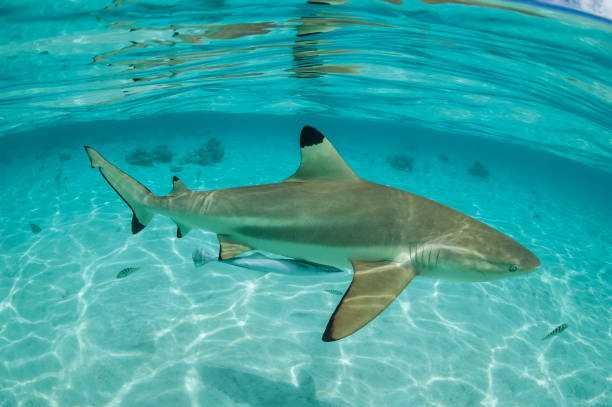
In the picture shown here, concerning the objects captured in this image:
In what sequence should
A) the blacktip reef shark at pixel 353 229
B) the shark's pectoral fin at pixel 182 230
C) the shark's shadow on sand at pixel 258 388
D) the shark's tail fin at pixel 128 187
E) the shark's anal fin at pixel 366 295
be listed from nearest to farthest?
1. the shark's anal fin at pixel 366 295
2. the blacktip reef shark at pixel 353 229
3. the shark's pectoral fin at pixel 182 230
4. the shark's tail fin at pixel 128 187
5. the shark's shadow on sand at pixel 258 388

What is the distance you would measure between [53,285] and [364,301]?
823 cm

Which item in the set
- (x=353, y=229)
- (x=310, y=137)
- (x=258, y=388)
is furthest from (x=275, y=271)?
(x=258, y=388)

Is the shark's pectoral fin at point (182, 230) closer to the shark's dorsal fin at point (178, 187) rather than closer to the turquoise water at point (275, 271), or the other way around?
the shark's dorsal fin at point (178, 187)

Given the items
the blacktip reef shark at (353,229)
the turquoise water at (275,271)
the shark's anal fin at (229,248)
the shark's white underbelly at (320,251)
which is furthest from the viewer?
the turquoise water at (275,271)

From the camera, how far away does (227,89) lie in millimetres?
21172

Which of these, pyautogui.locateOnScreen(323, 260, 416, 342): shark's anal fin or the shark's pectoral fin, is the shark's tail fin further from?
pyautogui.locateOnScreen(323, 260, 416, 342): shark's anal fin

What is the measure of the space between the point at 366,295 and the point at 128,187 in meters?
3.20

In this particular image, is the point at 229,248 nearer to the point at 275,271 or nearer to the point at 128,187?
the point at 275,271

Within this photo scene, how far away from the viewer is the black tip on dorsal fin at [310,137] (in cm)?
342

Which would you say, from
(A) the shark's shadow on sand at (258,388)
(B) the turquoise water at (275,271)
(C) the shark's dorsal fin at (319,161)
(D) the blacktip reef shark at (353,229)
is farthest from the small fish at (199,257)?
(A) the shark's shadow on sand at (258,388)

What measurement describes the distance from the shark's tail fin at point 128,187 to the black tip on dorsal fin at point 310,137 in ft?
6.38

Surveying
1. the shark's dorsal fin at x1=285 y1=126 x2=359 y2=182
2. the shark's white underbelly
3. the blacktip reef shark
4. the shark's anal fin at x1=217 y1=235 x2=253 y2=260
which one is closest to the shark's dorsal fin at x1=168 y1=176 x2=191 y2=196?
the blacktip reef shark

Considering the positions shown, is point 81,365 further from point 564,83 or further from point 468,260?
point 564,83

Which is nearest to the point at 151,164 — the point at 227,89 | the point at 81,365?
the point at 227,89
